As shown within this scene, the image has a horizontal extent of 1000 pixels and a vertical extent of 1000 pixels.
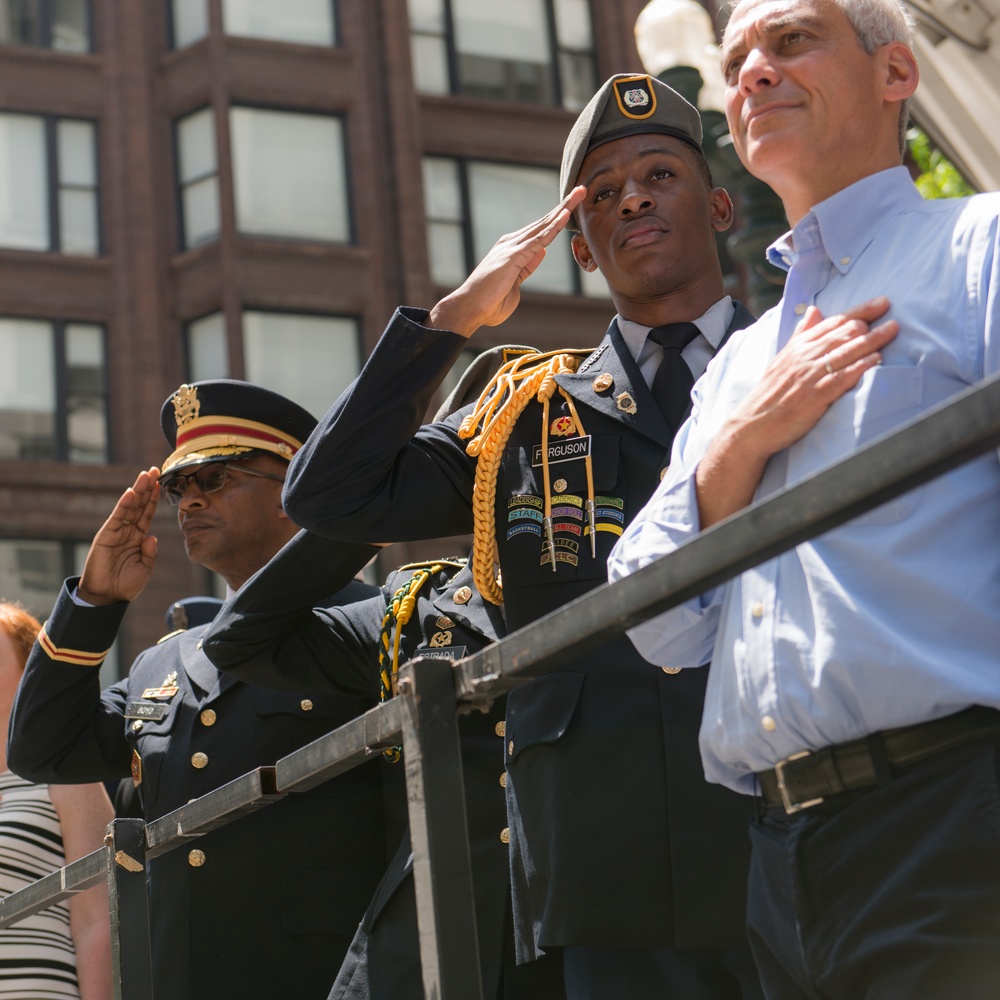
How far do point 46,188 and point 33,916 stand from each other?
1809 cm

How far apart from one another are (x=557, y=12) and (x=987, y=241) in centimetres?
2309

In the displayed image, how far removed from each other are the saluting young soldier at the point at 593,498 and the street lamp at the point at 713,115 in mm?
2036

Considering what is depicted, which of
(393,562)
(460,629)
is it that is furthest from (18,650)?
(393,562)

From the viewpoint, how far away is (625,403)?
3236 mm

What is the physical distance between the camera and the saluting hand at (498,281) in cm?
333

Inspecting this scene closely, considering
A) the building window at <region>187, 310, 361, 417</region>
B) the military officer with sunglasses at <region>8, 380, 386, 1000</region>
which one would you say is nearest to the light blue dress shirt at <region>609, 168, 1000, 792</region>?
the military officer with sunglasses at <region>8, 380, 386, 1000</region>

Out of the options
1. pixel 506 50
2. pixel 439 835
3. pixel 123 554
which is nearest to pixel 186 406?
pixel 123 554

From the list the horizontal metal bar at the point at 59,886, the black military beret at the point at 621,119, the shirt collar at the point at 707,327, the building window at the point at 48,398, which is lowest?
the horizontal metal bar at the point at 59,886

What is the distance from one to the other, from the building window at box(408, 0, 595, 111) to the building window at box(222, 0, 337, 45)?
128 centimetres

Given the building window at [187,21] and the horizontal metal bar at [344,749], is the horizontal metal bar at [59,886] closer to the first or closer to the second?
the horizontal metal bar at [344,749]

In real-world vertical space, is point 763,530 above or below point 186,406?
below

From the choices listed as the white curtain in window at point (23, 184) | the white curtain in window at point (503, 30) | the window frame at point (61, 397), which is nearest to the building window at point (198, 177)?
the white curtain in window at point (23, 184)

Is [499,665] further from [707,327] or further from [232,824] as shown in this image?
[232,824]

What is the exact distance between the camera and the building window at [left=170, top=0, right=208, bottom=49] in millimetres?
22266
